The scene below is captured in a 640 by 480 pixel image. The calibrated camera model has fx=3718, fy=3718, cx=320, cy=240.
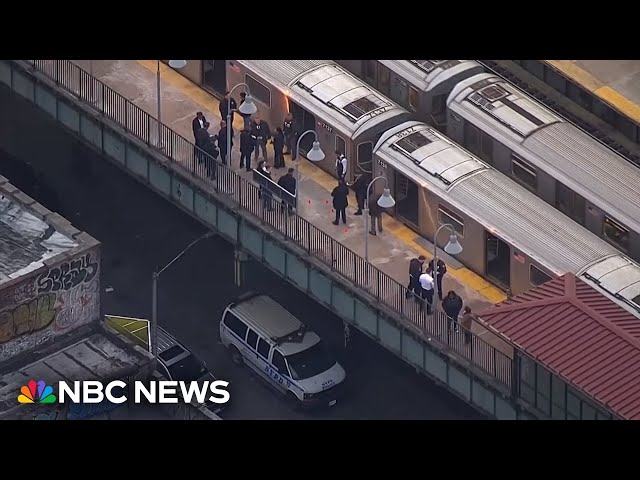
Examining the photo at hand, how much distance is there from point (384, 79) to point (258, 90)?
490 centimetres

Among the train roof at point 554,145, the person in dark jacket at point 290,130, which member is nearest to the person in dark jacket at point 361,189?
the person in dark jacket at point 290,130

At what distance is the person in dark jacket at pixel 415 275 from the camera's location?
133m

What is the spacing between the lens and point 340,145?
139m

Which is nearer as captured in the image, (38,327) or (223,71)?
(38,327)

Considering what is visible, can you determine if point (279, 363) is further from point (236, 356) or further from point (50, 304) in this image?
point (50, 304)

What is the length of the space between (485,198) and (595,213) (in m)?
4.01

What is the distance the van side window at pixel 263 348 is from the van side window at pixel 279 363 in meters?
0.38

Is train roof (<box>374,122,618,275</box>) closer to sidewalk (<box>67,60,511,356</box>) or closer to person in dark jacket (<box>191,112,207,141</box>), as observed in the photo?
sidewalk (<box>67,60,511,356</box>)

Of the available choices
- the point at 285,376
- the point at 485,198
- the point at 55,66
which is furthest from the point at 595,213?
the point at 55,66

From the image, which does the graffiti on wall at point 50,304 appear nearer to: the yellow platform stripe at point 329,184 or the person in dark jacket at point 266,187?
the person in dark jacket at point 266,187

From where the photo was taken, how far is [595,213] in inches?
5290

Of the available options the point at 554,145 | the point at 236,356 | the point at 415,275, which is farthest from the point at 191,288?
the point at 554,145

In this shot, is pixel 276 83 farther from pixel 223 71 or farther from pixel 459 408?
pixel 459 408

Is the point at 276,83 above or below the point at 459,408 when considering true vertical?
above
